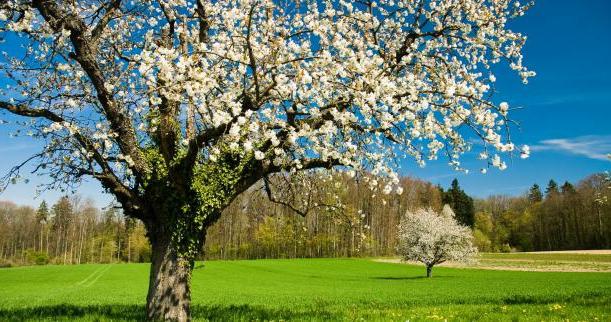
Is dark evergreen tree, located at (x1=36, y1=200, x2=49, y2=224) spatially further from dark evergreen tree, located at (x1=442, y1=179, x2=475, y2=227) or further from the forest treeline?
dark evergreen tree, located at (x1=442, y1=179, x2=475, y2=227)

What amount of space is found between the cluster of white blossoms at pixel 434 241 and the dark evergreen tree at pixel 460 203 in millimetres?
73014

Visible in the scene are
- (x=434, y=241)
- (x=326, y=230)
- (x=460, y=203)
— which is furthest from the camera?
(x=460, y=203)

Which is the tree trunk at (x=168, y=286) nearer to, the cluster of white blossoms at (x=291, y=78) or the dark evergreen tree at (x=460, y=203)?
the cluster of white blossoms at (x=291, y=78)

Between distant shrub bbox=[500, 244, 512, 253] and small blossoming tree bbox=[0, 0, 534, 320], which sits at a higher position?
small blossoming tree bbox=[0, 0, 534, 320]

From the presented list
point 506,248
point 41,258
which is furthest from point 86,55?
point 506,248

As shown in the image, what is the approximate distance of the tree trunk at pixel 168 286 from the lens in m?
9.28

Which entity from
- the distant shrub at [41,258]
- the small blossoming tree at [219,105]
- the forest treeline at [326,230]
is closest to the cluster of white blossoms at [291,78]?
the small blossoming tree at [219,105]

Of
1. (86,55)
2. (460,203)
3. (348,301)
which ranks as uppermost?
(460,203)

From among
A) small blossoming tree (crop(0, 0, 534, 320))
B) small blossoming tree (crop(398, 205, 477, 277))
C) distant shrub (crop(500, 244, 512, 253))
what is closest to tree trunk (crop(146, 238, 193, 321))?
small blossoming tree (crop(0, 0, 534, 320))

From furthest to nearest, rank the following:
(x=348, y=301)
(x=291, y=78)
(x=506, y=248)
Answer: (x=506, y=248) → (x=348, y=301) → (x=291, y=78)

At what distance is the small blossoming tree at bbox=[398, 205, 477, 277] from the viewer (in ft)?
145

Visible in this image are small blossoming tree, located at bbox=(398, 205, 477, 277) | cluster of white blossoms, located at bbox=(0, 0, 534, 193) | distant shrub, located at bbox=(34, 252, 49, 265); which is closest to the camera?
cluster of white blossoms, located at bbox=(0, 0, 534, 193)

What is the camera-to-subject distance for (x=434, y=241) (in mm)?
44156

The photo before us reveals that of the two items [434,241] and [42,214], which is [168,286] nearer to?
[434,241]
